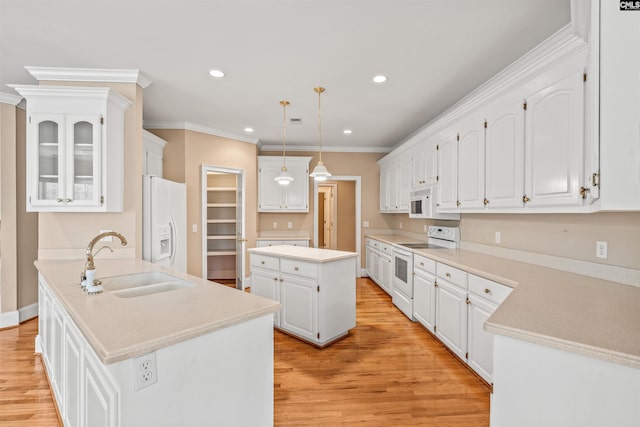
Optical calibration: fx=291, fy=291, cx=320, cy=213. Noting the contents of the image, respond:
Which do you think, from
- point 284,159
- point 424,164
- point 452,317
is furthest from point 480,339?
point 284,159

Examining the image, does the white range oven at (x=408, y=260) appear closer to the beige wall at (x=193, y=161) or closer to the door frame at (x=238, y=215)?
the door frame at (x=238, y=215)

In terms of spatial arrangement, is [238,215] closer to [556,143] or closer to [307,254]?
[307,254]

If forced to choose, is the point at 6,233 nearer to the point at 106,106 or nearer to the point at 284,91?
the point at 106,106

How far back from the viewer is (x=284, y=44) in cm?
232

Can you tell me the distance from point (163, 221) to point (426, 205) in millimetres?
3210

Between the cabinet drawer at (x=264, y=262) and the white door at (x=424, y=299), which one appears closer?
the white door at (x=424, y=299)

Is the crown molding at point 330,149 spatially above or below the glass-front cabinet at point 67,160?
above

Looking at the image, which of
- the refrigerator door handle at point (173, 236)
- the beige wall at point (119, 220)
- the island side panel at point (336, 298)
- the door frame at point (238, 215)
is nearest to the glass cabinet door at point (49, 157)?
the beige wall at point (119, 220)

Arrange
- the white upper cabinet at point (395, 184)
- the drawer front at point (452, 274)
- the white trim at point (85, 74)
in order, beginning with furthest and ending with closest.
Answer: the white upper cabinet at point (395, 184)
the white trim at point (85, 74)
the drawer front at point (452, 274)

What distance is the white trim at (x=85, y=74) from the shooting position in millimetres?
2686

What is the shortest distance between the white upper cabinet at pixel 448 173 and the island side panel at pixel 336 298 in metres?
1.29

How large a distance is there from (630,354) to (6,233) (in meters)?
5.24

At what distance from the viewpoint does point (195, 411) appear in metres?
1.16

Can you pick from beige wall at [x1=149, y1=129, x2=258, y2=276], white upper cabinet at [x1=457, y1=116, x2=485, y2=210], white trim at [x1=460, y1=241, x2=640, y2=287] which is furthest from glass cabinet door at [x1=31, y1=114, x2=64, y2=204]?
white trim at [x1=460, y1=241, x2=640, y2=287]
